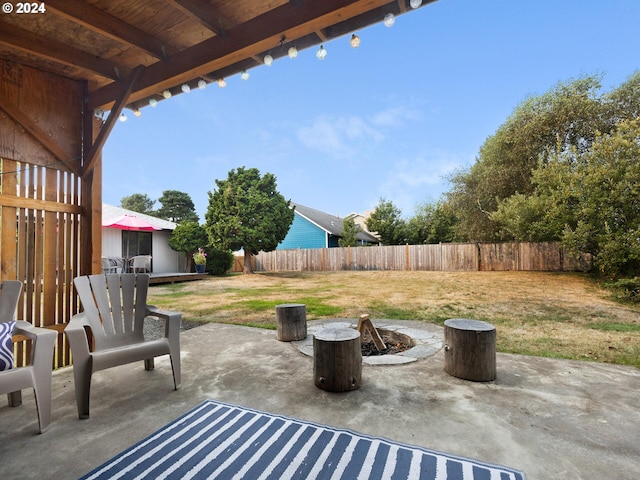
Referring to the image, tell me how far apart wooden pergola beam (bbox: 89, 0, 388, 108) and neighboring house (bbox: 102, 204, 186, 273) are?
365 inches

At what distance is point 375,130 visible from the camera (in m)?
25.8

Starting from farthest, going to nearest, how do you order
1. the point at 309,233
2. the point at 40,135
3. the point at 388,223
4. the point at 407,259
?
the point at 388,223 < the point at 309,233 < the point at 407,259 < the point at 40,135

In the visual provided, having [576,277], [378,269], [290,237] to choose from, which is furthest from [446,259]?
[290,237]

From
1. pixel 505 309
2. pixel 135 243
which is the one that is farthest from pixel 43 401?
pixel 135 243

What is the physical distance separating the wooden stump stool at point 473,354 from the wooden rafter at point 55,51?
432 centimetres

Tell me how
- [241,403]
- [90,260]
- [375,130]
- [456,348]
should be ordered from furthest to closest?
[375,130] → [90,260] → [456,348] → [241,403]

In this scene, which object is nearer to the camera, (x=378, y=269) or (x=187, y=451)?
(x=187, y=451)

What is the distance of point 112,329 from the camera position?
8.70 feet

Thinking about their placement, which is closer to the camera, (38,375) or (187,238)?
(38,375)

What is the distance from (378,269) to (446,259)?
336cm

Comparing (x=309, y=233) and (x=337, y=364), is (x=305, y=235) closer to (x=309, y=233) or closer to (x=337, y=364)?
(x=309, y=233)

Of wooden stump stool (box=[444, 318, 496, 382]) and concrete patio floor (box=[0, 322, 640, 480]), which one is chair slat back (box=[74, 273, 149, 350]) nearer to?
concrete patio floor (box=[0, 322, 640, 480])

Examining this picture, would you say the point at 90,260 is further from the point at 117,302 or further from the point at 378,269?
the point at 378,269

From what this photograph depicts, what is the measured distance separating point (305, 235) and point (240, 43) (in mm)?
18383
